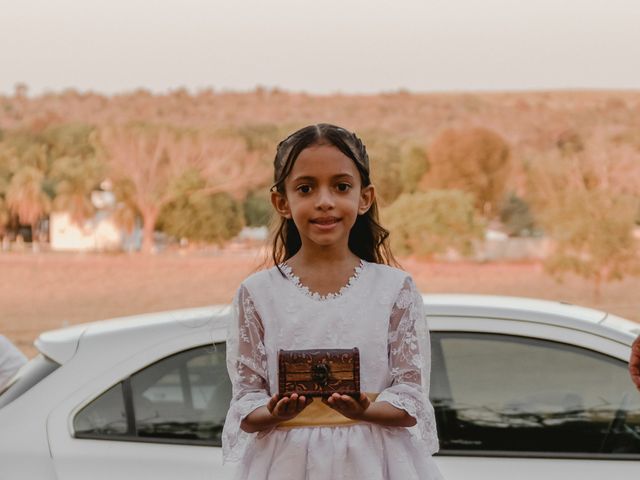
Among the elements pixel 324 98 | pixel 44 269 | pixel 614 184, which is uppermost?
pixel 324 98

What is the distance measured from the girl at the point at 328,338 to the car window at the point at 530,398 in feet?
3.95

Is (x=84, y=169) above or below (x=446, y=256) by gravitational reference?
above

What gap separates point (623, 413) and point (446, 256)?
139 ft

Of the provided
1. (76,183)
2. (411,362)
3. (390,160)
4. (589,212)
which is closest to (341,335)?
(411,362)

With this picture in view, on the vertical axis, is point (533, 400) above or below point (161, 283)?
above

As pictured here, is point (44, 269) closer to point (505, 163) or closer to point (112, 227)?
point (112, 227)

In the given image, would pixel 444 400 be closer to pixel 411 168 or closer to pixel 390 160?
pixel 390 160

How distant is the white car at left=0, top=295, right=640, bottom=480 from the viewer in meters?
3.55

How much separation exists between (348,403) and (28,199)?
48.6m

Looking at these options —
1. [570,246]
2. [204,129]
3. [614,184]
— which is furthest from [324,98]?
[570,246]

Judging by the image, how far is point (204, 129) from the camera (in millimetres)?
56062

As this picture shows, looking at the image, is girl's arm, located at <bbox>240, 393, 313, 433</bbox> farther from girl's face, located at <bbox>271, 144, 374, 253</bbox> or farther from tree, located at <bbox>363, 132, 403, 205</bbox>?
tree, located at <bbox>363, 132, 403, 205</bbox>

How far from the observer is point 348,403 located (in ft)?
6.93

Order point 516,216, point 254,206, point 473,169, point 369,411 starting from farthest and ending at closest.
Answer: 1. point 473,169
2. point 516,216
3. point 254,206
4. point 369,411
